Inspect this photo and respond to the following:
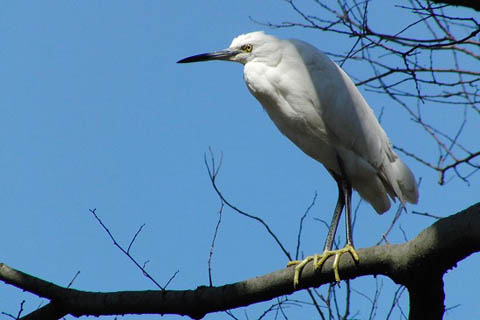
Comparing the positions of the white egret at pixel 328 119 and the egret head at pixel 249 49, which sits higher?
the egret head at pixel 249 49

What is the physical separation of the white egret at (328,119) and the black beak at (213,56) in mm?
206

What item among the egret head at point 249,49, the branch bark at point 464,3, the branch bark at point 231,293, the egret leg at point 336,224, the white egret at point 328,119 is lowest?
the branch bark at point 231,293

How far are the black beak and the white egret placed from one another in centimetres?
21

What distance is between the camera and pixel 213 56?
509 centimetres

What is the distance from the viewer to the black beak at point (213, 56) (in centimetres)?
499

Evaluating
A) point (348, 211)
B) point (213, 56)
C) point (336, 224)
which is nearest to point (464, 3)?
point (348, 211)

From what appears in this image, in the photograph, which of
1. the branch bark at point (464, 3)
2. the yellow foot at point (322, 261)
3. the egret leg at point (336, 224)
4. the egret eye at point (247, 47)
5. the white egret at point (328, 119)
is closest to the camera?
the branch bark at point (464, 3)

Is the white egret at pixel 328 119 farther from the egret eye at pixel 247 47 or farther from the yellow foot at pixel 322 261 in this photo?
the yellow foot at pixel 322 261

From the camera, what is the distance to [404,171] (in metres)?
4.60

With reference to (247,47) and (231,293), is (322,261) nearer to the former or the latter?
(231,293)

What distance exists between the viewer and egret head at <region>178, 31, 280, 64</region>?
15.5 ft

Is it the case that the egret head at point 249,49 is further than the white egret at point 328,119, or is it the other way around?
the egret head at point 249,49

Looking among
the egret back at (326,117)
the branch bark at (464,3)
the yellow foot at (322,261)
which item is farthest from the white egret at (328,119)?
the branch bark at (464,3)

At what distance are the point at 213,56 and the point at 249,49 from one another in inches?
13.8
